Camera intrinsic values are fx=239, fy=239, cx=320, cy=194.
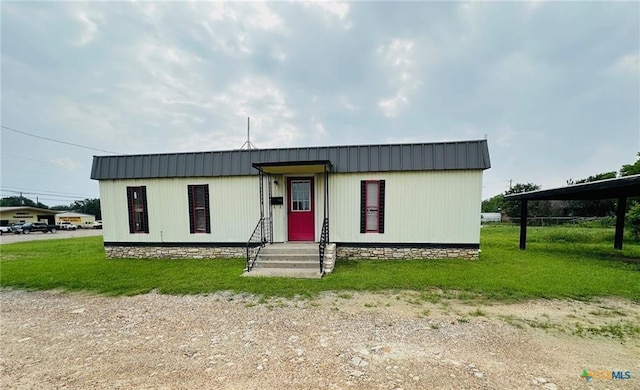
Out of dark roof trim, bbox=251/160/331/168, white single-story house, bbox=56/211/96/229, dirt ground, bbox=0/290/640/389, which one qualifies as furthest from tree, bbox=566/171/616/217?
white single-story house, bbox=56/211/96/229

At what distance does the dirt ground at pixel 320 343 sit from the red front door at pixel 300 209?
369cm

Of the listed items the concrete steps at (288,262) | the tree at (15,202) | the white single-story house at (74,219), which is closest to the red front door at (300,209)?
the concrete steps at (288,262)

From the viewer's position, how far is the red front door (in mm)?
8164

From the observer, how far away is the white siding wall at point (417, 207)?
728 centimetres

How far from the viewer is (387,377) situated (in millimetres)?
2344

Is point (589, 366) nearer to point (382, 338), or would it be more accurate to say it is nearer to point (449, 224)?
point (382, 338)

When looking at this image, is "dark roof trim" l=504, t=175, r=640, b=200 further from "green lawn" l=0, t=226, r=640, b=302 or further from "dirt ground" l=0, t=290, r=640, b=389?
"dirt ground" l=0, t=290, r=640, b=389

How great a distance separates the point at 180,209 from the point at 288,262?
465 centimetres

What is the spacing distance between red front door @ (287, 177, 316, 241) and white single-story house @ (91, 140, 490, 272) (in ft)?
0.11

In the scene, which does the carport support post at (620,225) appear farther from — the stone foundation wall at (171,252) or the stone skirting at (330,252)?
the stone foundation wall at (171,252)

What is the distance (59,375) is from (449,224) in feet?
27.5

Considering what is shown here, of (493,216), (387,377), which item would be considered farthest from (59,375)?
(493,216)

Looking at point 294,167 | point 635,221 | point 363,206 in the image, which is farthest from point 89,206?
point 635,221

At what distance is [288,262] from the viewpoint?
6.62 meters
